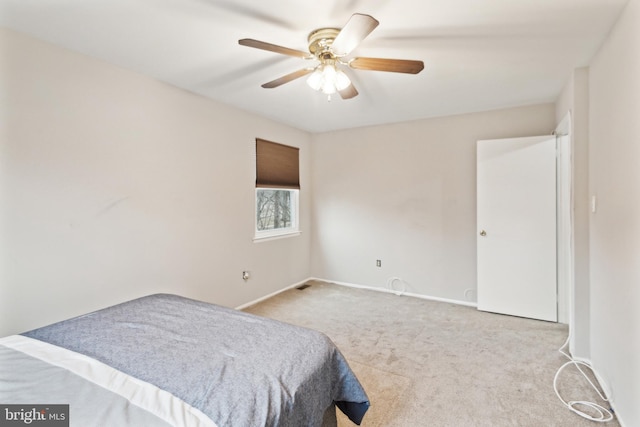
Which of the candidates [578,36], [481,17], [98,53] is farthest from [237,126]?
[578,36]

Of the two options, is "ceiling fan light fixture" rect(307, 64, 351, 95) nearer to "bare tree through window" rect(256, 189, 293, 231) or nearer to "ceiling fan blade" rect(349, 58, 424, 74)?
"ceiling fan blade" rect(349, 58, 424, 74)

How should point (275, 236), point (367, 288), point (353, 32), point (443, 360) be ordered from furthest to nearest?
1. point (367, 288)
2. point (275, 236)
3. point (443, 360)
4. point (353, 32)

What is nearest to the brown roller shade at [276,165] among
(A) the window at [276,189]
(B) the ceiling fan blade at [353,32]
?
(A) the window at [276,189]

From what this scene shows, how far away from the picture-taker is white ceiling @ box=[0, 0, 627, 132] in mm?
1717

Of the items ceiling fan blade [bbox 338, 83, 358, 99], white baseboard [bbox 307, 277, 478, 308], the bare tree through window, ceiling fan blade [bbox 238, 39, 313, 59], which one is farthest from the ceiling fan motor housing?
white baseboard [bbox 307, 277, 478, 308]

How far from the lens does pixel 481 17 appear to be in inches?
71.3

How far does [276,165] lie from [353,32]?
2.74 meters

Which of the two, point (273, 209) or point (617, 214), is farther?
point (273, 209)

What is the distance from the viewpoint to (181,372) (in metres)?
1.22

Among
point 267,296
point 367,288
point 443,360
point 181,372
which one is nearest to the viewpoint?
point 181,372

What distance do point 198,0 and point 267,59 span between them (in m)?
0.73

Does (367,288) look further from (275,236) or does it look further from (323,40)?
(323,40)

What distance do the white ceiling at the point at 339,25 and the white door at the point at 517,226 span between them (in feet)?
2.16

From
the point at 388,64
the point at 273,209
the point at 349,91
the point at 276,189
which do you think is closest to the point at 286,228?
the point at 273,209
